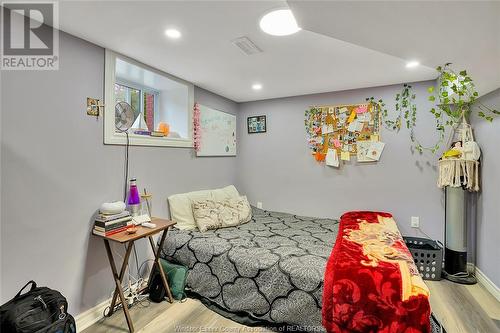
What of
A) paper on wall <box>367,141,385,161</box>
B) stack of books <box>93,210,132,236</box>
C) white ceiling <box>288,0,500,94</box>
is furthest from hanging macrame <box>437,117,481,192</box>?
stack of books <box>93,210,132,236</box>

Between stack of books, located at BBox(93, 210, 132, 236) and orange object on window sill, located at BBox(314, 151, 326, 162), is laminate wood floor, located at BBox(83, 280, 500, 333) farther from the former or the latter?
orange object on window sill, located at BBox(314, 151, 326, 162)

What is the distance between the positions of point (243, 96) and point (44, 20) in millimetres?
2293

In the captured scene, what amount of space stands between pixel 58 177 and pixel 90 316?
1099 mm

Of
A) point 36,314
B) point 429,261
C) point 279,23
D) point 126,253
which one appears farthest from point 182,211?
point 429,261

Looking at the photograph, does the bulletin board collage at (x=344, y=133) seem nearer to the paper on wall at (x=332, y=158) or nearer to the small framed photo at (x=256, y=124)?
the paper on wall at (x=332, y=158)

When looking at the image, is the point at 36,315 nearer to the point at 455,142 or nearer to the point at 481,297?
the point at 481,297

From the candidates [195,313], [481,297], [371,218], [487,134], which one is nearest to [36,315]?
[195,313]

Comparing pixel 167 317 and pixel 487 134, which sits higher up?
pixel 487 134

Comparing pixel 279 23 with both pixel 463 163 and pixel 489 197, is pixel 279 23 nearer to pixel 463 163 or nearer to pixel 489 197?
pixel 463 163

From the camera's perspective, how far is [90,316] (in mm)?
1889

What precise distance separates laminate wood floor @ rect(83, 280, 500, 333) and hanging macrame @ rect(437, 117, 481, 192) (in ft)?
3.31

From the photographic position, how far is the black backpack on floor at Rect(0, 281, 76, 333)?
1188 millimetres

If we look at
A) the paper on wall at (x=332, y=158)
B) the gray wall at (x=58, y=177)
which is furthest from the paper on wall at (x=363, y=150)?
the gray wall at (x=58, y=177)

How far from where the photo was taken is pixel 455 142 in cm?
263
